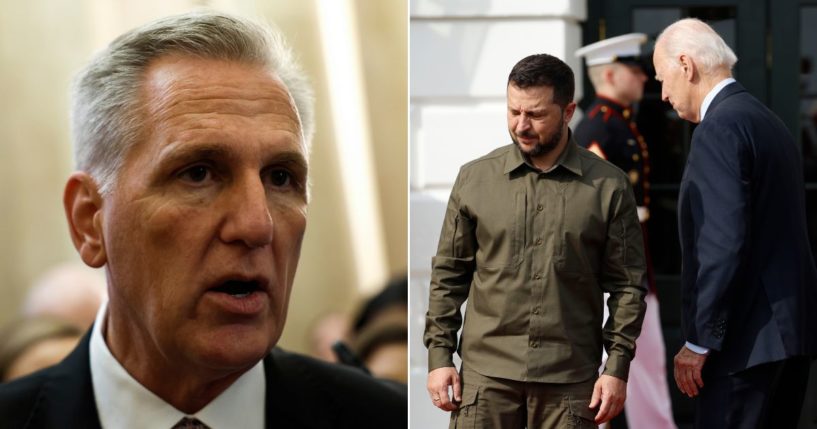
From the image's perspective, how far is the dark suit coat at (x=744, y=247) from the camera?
178 inches

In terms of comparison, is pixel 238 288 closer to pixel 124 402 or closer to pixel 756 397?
pixel 124 402

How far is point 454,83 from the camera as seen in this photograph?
20.7ft

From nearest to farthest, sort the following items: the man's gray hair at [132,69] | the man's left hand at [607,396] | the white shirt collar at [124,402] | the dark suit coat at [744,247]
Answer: the man's gray hair at [132,69] → the white shirt collar at [124,402] → the man's left hand at [607,396] → the dark suit coat at [744,247]

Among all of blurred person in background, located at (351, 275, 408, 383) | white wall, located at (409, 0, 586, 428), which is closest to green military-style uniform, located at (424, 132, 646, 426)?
blurred person in background, located at (351, 275, 408, 383)

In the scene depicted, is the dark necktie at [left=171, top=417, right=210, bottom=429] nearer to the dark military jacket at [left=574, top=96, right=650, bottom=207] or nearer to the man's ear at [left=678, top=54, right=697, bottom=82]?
the man's ear at [left=678, top=54, right=697, bottom=82]

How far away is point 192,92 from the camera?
163 inches

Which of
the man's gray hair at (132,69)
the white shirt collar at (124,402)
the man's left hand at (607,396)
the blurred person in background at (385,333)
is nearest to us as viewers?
the man's gray hair at (132,69)

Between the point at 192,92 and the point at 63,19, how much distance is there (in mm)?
790

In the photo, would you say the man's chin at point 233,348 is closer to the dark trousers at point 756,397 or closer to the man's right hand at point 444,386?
the man's right hand at point 444,386

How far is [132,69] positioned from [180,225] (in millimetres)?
459

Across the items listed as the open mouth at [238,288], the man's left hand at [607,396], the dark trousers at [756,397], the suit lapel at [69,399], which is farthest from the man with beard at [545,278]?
the suit lapel at [69,399]

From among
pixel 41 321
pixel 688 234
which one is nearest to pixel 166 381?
pixel 41 321

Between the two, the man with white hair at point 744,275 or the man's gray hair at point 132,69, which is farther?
the man with white hair at point 744,275

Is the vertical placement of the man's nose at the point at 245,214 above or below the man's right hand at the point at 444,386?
above
